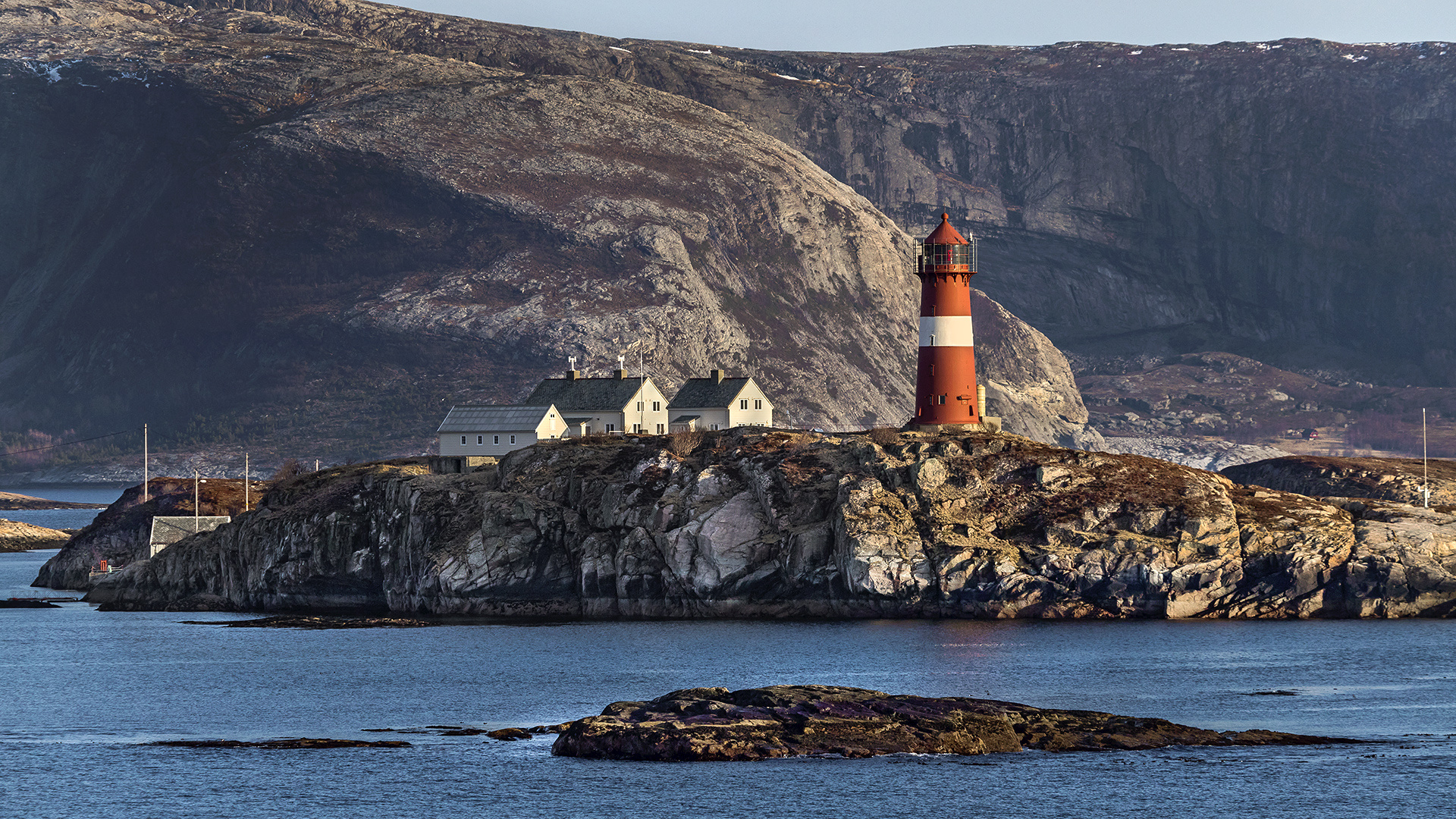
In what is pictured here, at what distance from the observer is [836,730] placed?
61781mm

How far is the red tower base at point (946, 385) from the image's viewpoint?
118 meters

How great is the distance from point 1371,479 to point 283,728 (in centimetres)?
10357

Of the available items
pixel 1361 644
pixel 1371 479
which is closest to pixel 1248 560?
pixel 1361 644

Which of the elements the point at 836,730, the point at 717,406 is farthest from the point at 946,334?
the point at 836,730

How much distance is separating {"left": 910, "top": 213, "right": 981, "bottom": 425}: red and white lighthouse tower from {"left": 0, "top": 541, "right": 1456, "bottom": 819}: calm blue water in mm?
22686

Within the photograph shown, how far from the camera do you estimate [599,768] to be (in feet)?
198

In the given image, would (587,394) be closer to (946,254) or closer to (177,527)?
(177,527)

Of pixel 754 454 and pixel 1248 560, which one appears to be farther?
pixel 754 454

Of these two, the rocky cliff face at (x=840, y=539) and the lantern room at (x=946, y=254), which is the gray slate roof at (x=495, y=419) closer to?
the rocky cliff face at (x=840, y=539)

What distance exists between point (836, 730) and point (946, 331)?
194 ft

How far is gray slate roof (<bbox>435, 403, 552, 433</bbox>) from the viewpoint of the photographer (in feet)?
447

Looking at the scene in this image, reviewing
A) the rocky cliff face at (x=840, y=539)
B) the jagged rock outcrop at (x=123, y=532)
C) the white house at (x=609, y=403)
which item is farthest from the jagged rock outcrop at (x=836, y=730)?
the jagged rock outcrop at (x=123, y=532)

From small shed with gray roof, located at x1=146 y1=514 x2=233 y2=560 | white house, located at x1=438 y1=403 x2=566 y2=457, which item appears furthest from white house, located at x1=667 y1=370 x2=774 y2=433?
small shed with gray roof, located at x1=146 y1=514 x2=233 y2=560

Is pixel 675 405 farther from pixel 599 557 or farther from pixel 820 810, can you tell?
pixel 820 810
